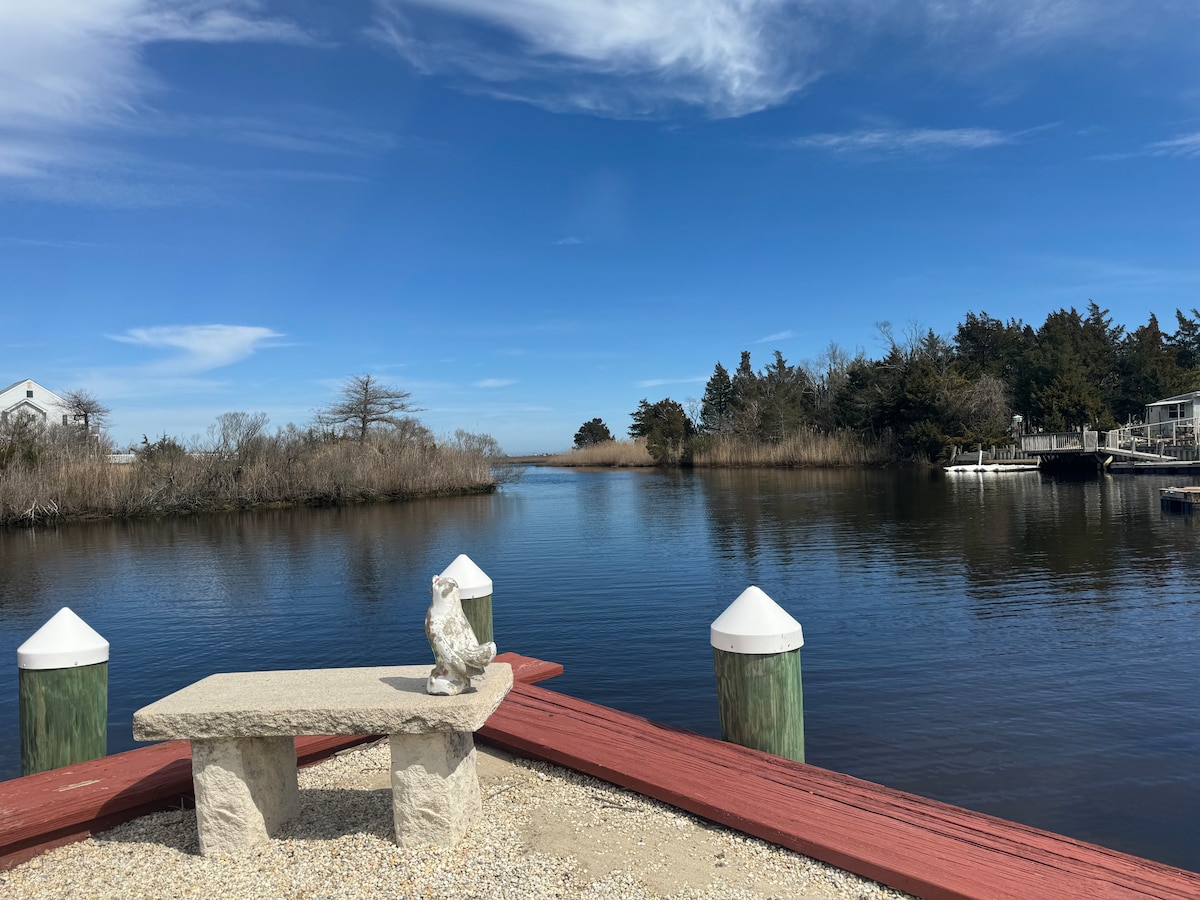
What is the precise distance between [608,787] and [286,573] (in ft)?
44.8

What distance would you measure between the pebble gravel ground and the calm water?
2695 millimetres

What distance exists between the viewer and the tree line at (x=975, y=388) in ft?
148

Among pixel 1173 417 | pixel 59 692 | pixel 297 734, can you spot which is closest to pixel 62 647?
pixel 59 692

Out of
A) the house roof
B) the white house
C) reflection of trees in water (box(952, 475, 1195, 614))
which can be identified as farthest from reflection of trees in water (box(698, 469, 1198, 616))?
the white house

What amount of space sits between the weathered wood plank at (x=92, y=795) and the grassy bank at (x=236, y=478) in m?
27.1

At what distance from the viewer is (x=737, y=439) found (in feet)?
192

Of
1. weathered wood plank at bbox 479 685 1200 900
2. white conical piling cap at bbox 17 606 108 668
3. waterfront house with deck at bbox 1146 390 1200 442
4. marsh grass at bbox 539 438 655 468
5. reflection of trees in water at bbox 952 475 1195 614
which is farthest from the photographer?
marsh grass at bbox 539 438 655 468

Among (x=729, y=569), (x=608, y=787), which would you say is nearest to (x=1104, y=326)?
(x=729, y=569)

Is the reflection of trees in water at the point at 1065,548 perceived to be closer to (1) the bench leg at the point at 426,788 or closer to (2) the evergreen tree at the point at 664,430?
(1) the bench leg at the point at 426,788

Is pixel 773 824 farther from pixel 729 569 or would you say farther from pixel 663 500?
pixel 663 500

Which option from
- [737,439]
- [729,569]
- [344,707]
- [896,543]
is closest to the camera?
[344,707]

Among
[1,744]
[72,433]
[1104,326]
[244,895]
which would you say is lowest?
[1,744]

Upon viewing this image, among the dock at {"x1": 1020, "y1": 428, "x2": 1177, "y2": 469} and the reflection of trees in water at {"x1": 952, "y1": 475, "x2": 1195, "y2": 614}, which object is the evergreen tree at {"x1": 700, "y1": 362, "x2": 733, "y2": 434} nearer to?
Result: the dock at {"x1": 1020, "y1": 428, "x2": 1177, "y2": 469}

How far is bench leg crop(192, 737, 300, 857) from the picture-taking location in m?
3.81
